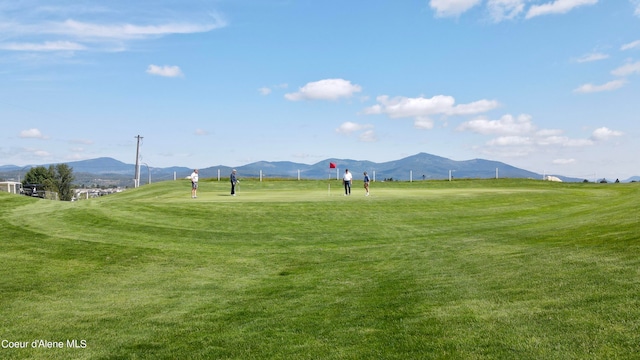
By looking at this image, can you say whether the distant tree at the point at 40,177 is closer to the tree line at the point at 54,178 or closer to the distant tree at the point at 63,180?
the tree line at the point at 54,178

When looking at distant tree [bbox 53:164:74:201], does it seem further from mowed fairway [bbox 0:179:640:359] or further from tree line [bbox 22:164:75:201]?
mowed fairway [bbox 0:179:640:359]


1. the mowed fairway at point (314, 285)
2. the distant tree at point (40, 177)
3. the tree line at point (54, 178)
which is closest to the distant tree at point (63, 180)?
the tree line at point (54, 178)

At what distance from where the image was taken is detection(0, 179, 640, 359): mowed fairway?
25.0 feet

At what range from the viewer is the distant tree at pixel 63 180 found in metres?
165

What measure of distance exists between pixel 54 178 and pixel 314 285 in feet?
584

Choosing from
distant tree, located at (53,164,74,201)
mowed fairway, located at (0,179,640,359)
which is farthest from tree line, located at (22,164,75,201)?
mowed fairway, located at (0,179,640,359)

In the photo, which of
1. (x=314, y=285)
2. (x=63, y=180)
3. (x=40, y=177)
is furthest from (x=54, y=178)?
(x=314, y=285)

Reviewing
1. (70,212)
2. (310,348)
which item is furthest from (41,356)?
(70,212)

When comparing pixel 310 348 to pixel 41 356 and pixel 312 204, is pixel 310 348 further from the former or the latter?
pixel 312 204

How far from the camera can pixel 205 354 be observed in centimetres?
784

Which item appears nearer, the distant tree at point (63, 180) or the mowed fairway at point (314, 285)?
the mowed fairway at point (314, 285)

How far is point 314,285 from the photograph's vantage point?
43.9 feet

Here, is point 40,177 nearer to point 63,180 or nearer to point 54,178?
point 54,178

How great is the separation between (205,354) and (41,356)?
2.96 m
